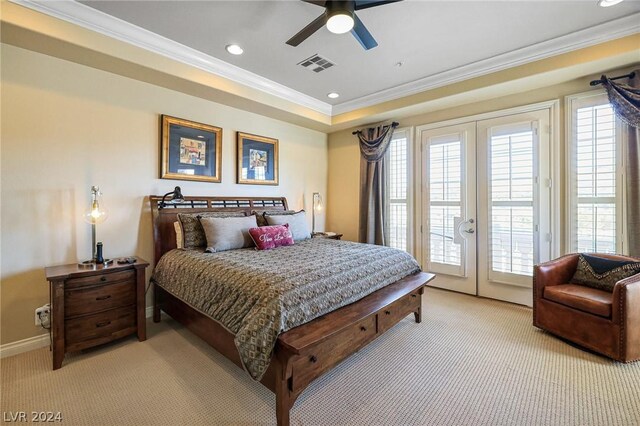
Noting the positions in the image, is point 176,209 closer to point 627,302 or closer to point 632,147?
point 627,302

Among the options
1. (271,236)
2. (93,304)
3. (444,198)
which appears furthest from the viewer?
(444,198)

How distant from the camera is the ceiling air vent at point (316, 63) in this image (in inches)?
126

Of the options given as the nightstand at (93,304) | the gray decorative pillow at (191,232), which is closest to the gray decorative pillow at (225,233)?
the gray decorative pillow at (191,232)

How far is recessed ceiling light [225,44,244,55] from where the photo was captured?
116 inches

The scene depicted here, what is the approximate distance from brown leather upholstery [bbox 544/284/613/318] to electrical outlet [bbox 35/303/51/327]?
4.78 m

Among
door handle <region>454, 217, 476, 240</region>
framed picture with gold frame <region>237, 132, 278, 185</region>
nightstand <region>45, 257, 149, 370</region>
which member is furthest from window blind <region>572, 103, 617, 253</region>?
nightstand <region>45, 257, 149, 370</region>

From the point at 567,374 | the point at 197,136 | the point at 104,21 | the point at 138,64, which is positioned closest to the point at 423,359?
the point at 567,374

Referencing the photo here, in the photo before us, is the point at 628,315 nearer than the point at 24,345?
Yes

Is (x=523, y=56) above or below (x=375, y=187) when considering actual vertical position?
above

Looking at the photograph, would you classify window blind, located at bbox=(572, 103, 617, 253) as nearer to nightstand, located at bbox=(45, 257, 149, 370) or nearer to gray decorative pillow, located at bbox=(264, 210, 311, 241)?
gray decorative pillow, located at bbox=(264, 210, 311, 241)

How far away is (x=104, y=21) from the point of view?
2.51 meters

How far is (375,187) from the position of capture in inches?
189

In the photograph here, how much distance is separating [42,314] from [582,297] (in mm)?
4926

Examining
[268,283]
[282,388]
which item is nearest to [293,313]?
[268,283]
